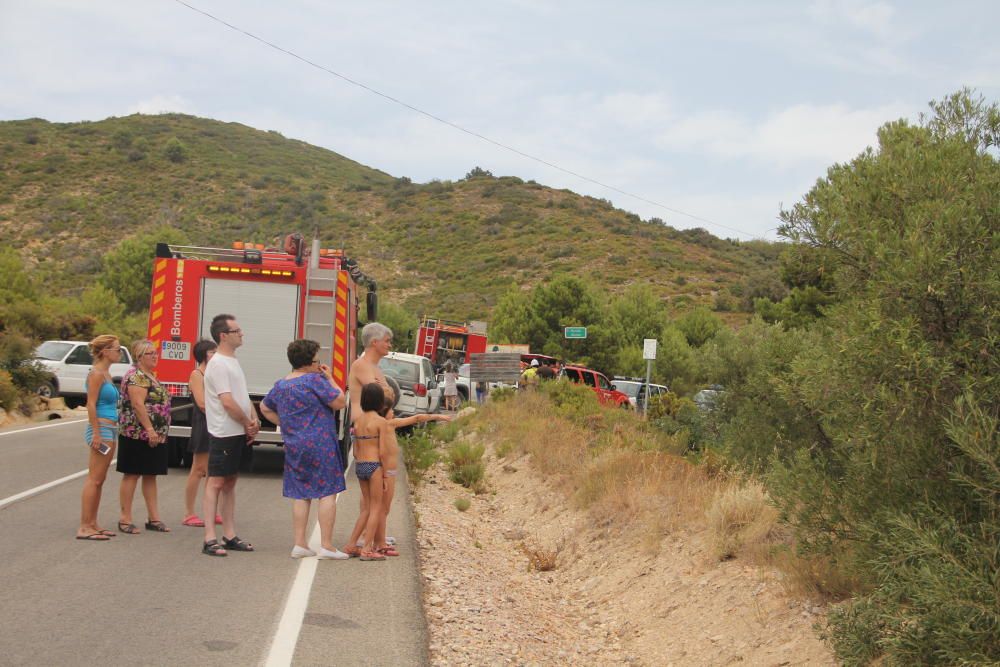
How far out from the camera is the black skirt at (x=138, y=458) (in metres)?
8.43

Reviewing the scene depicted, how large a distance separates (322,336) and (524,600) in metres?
6.17

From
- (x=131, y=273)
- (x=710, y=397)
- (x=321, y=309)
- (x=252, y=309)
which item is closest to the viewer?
(x=252, y=309)

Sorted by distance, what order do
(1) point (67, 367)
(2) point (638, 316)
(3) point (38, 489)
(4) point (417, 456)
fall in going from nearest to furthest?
1. (3) point (38, 489)
2. (4) point (417, 456)
3. (1) point (67, 367)
4. (2) point (638, 316)

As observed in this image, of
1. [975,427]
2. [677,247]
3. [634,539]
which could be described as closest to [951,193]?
[975,427]

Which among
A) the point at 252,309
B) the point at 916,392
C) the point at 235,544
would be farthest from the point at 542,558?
the point at 916,392

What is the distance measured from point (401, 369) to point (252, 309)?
9.16 metres

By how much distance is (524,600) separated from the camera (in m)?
8.48

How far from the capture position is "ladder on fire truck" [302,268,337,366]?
13469 mm

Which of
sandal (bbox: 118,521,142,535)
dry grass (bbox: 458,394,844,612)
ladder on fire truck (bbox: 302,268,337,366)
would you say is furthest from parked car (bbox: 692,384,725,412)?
sandal (bbox: 118,521,142,535)

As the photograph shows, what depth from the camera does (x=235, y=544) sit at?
8.14 metres

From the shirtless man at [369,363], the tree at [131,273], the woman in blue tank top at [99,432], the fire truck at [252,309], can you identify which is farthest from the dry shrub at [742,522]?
the tree at [131,273]

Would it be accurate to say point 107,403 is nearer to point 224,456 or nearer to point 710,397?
point 224,456

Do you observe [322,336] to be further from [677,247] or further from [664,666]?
[677,247]

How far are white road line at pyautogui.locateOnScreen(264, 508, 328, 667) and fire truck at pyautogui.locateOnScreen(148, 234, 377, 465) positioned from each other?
5769 millimetres
